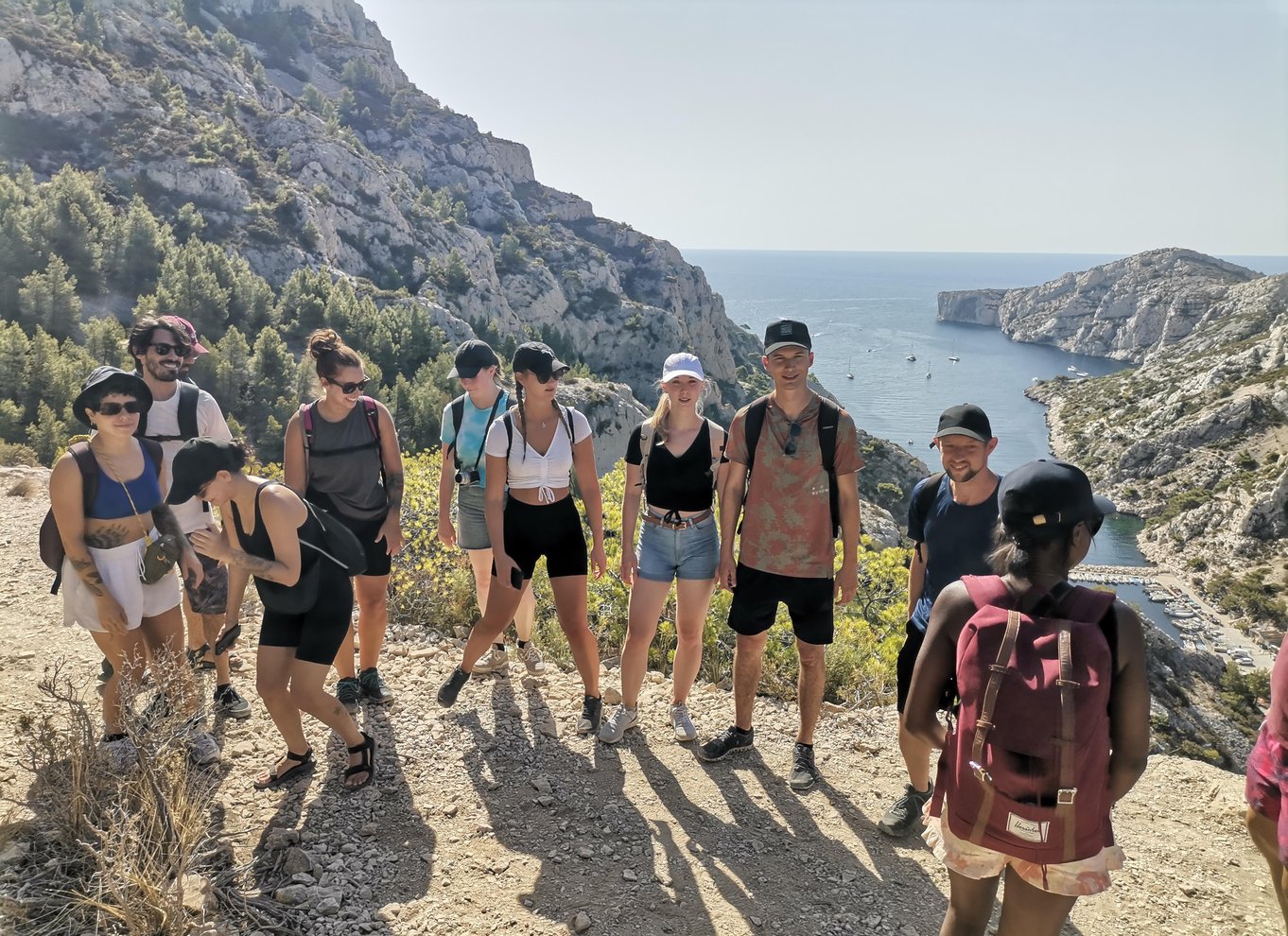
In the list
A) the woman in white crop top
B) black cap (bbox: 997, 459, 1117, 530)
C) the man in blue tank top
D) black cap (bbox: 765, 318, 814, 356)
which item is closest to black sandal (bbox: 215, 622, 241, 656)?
the woman in white crop top

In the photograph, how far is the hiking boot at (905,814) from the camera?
334cm

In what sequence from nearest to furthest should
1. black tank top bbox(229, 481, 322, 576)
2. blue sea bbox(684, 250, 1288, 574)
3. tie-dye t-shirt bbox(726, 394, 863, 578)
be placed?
black tank top bbox(229, 481, 322, 576), tie-dye t-shirt bbox(726, 394, 863, 578), blue sea bbox(684, 250, 1288, 574)

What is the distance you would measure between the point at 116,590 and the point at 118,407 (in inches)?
31.7

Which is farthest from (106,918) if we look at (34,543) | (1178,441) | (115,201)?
(1178,441)

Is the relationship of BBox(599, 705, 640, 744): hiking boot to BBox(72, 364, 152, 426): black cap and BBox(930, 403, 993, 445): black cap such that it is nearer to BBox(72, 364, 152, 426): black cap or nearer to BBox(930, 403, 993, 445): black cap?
BBox(930, 403, 993, 445): black cap

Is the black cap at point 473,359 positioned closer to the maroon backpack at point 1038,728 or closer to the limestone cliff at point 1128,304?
the maroon backpack at point 1038,728

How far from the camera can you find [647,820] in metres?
3.38

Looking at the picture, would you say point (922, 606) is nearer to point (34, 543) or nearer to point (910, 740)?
point (910, 740)

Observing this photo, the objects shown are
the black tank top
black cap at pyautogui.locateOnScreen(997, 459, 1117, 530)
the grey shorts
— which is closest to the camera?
black cap at pyautogui.locateOnScreen(997, 459, 1117, 530)

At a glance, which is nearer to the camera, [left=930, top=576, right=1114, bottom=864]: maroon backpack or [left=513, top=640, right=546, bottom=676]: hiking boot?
[left=930, top=576, right=1114, bottom=864]: maroon backpack

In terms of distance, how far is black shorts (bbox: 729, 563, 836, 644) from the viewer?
11.7 ft

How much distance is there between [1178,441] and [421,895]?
257 feet

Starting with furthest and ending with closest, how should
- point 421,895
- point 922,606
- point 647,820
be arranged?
1. point 647,820
2. point 922,606
3. point 421,895

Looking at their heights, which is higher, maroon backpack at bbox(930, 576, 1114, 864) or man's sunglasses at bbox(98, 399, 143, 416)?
man's sunglasses at bbox(98, 399, 143, 416)
